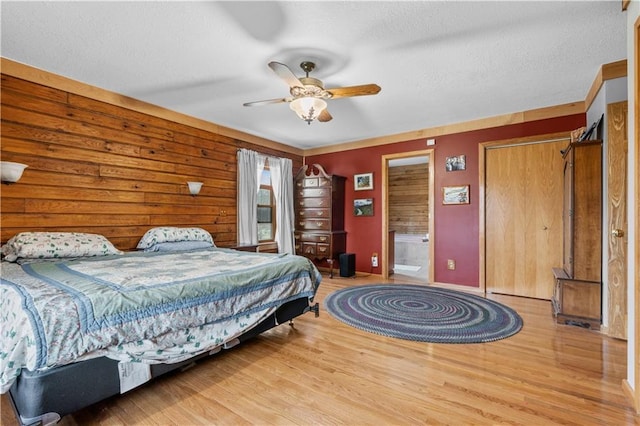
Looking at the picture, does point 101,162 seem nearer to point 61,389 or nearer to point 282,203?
point 61,389

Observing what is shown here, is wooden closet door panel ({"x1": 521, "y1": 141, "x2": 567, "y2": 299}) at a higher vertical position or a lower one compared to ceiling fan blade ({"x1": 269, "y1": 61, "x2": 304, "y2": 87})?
lower

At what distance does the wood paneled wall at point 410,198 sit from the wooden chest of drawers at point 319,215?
2.69 m

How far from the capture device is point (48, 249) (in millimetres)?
2412

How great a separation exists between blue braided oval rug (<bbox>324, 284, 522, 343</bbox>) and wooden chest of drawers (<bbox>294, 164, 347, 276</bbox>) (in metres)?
1.19

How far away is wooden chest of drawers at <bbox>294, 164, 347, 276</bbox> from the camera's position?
5.11 metres

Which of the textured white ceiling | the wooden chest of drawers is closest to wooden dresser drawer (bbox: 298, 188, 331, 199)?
the wooden chest of drawers

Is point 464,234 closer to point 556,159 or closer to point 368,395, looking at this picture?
point 556,159

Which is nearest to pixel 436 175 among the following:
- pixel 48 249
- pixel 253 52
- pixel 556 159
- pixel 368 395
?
pixel 556 159

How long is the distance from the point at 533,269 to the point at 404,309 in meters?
1.90

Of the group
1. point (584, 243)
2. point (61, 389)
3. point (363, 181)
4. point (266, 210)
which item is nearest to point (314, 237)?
point (266, 210)

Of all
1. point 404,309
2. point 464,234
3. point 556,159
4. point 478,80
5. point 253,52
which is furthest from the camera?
point 464,234

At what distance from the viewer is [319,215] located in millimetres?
5219

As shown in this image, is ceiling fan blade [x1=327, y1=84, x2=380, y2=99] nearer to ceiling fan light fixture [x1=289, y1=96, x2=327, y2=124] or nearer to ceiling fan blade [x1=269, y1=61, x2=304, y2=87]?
ceiling fan light fixture [x1=289, y1=96, x2=327, y2=124]

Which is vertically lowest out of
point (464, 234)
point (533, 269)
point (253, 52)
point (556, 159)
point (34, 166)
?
point (533, 269)
